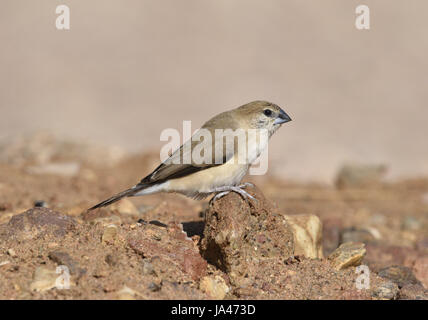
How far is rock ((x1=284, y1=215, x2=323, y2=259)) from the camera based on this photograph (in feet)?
20.9

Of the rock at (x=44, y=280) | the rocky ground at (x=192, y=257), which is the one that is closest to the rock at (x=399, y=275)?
the rocky ground at (x=192, y=257)

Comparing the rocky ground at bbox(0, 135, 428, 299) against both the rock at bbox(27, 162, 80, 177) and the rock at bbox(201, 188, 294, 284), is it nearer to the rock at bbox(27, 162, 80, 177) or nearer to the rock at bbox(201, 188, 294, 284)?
the rock at bbox(201, 188, 294, 284)

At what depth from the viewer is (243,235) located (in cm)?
553

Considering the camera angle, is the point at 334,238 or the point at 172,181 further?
the point at 334,238

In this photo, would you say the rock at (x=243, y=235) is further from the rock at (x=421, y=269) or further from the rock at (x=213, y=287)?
the rock at (x=421, y=269)

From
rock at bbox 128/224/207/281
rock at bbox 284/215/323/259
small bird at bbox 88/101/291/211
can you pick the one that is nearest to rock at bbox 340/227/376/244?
rock at bbox 284/215/323/259

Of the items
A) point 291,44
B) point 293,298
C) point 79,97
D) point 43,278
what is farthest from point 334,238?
point 291,44

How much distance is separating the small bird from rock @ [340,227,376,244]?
258cm

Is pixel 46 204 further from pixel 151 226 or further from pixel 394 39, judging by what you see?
pixel 394 39

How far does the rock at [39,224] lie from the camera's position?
570 centimetres

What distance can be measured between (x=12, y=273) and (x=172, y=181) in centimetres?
189

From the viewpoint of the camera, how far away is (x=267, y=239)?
5727 mm

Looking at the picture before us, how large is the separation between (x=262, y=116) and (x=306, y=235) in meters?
1.32

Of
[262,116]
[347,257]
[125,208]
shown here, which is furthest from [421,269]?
[125,208]
